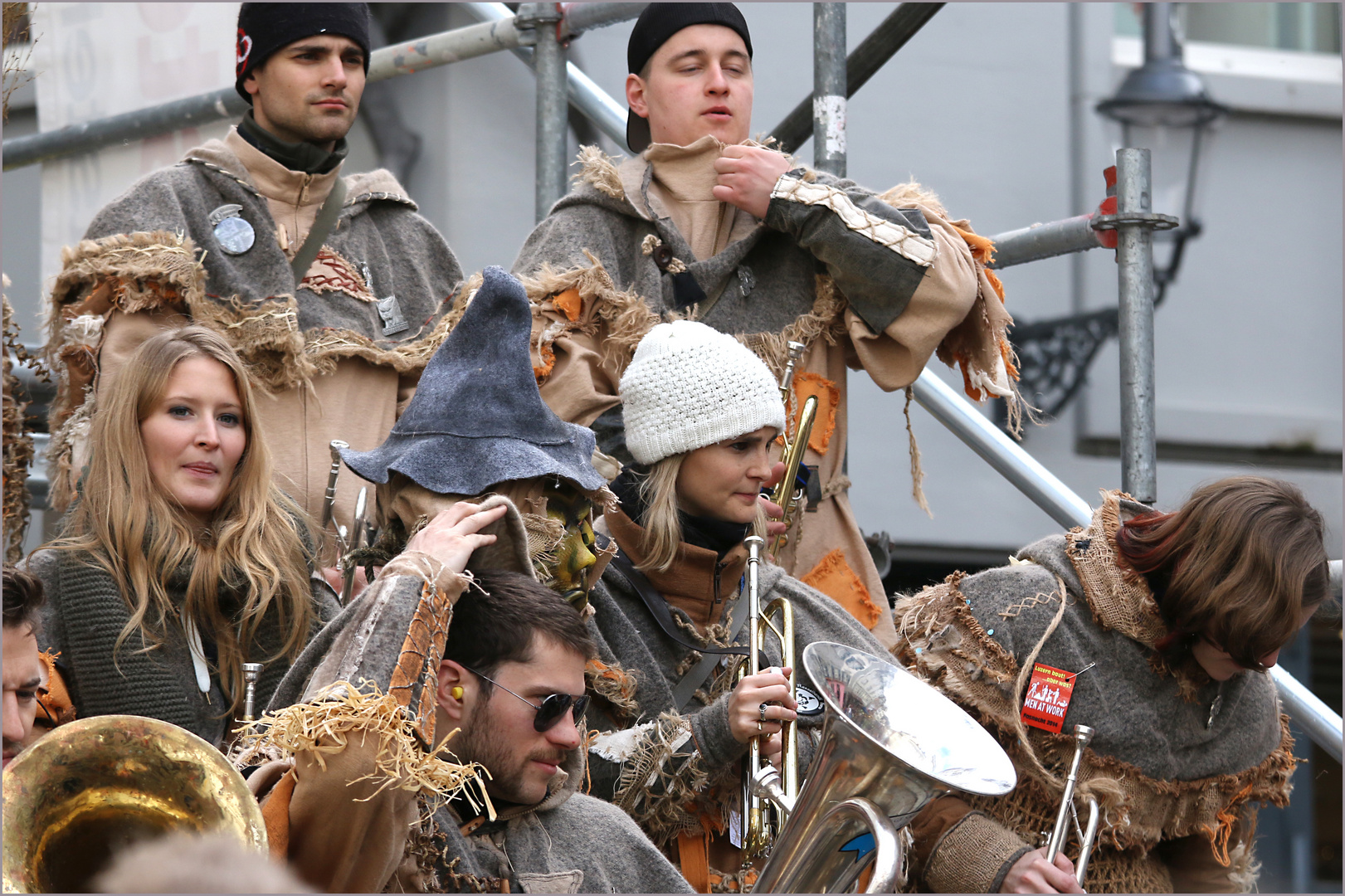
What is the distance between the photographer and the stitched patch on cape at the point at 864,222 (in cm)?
427

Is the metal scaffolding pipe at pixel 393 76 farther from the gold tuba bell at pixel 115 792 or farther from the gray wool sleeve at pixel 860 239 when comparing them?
the gold tuba bell at pixel 115 792

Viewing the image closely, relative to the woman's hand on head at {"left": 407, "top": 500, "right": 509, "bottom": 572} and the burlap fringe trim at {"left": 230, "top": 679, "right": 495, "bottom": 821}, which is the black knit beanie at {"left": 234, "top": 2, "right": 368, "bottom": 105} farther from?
the burlap fringe trim at {"left": 230, "top": 679, "right": 495, "bottom": 821}

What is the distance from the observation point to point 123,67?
5945 millimetres

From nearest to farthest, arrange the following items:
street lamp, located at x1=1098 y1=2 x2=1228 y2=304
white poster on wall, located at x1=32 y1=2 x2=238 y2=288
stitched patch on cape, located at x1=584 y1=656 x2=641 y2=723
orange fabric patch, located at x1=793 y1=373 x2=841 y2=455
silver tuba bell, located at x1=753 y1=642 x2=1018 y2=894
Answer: silver tuba bell, located at x1=753 y1=642 x2=1018 y2=894 < stitched patch on cape, located at x1=584 y1=656 x2=641 y2=723 < orange fabric patch, located at x1=793 y1=373 x2=841 y2=455 < white poster on wall, located at x1=32 y1=2 x2=238 y2=288 < street lamp, located at x1=1098 y1=2 x2=1228 y2=304

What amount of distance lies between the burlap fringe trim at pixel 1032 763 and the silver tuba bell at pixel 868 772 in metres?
0.50

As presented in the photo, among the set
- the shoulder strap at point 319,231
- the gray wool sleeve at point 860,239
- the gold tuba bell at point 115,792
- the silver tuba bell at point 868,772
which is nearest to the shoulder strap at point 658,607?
the silver tuba bell at point 868,772

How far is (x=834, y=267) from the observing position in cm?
435

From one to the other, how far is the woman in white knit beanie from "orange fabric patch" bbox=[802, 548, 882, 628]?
239 millimetres

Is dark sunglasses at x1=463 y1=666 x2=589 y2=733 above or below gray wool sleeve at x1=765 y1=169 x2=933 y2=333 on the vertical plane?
below

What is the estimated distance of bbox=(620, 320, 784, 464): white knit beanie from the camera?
395 centimetres

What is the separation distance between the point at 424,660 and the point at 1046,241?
9.37 feet

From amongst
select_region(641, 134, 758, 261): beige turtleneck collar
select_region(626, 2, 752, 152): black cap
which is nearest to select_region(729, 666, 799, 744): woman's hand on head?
select_region(641, 134, 758, 261): beige turtleneck collar

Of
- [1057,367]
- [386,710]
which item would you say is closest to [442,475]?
[386,710]

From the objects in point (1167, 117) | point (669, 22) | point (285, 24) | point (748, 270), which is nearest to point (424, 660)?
point (748, 270)
